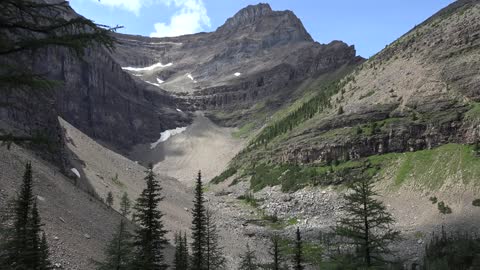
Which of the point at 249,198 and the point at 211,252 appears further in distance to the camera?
the point at 249,198

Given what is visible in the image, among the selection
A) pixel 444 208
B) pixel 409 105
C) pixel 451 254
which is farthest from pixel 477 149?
pixel 451 254

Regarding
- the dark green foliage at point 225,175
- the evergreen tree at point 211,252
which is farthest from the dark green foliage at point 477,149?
the dark green foliage at point 225,175

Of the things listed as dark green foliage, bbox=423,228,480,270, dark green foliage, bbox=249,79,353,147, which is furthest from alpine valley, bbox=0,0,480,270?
dark green foliage, bbox=423,228,480,270

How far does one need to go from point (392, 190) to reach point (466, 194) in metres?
15.8

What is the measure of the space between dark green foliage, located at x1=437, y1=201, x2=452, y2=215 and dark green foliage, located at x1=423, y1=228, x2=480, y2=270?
1274cm

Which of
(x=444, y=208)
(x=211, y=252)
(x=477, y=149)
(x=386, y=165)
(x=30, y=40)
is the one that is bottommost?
(x=211, y=252)

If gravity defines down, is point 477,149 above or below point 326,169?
below

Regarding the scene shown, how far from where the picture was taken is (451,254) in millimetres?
45250

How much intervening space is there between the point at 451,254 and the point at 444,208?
29.3 meters

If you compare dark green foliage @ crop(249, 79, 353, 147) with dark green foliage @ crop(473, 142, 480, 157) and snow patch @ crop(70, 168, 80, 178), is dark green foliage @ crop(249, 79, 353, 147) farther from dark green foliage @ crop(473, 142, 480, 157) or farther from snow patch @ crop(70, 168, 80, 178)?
snow patch @ crop(70, 168, 80, 178)

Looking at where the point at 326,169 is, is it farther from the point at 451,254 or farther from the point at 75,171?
the point at 451,254

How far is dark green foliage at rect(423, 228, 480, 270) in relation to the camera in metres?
38.3

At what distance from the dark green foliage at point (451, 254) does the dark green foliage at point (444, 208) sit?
1274 centimetres

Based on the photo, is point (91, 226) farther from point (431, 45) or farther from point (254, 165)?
point (431, 45)
